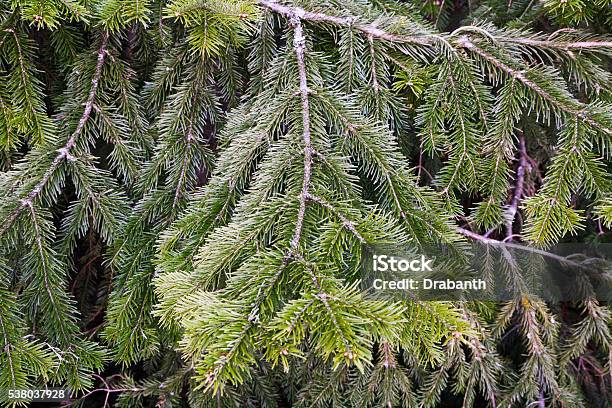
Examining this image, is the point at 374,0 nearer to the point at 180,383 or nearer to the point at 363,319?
the point at 363,319

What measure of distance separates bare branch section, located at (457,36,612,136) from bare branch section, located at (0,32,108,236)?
3.18ft

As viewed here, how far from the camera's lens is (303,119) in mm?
1092

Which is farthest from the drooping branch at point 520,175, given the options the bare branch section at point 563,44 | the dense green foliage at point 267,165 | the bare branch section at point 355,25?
the bare branch section at point 355,25

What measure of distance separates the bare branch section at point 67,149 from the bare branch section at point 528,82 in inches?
38.2

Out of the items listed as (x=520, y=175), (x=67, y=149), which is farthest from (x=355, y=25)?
(x=520, y=175)

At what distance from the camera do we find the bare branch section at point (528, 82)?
1124 mm

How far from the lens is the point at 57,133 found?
4.46 feet

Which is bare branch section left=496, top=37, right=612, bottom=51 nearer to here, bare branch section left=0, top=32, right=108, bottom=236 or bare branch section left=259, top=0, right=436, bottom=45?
bare branch section left=259, top=0, right=436, bottom=45

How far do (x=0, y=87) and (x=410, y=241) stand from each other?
43.8 inches

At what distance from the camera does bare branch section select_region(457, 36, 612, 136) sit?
112 cm

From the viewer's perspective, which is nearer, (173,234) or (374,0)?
(173,234)

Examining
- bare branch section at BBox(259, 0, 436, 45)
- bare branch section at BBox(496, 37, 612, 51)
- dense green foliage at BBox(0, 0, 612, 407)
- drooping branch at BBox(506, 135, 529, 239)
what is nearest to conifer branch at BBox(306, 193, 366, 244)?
dense green foliage at BBox(0, 0, 612, 407)

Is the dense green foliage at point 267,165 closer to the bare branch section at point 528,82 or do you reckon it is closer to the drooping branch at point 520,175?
the bare branch section at point 528,82

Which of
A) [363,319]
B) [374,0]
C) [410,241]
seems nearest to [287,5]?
[374,0]
